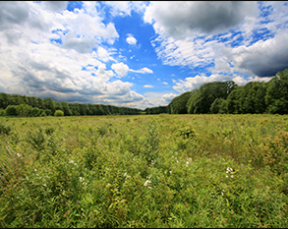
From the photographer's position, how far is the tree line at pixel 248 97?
2708 cm

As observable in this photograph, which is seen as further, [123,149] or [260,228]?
[123,149]

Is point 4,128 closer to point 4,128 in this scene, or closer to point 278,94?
point 4,128

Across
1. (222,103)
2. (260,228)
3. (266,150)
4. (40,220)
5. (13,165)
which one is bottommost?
(40,220)

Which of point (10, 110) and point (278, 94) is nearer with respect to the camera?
point (10, 110)

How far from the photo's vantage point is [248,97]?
115 feet

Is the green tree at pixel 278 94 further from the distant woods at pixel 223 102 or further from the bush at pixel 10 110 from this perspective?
the bush at pixel 10 110

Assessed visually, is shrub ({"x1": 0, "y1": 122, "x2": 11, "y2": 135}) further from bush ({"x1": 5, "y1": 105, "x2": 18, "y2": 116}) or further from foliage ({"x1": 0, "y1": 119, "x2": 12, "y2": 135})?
bush ({"x1": 5, "y1": 105, "x2": 18, "y2": 116})

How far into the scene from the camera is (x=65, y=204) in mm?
2418

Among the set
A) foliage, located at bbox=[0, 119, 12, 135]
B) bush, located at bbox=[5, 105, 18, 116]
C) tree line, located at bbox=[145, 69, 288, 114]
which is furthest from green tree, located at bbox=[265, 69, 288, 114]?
bush, located at bbox=[5, 105, 18, 116]

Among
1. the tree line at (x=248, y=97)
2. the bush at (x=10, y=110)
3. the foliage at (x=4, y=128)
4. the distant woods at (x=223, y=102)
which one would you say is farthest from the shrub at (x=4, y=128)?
the tree line at (x=248, y=97)

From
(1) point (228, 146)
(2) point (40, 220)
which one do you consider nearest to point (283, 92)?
(1) point (228, 146)

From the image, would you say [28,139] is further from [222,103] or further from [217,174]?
[222,103]

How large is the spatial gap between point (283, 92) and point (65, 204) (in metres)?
43.7

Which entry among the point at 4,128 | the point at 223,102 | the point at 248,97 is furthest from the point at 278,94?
the point at 4,128
